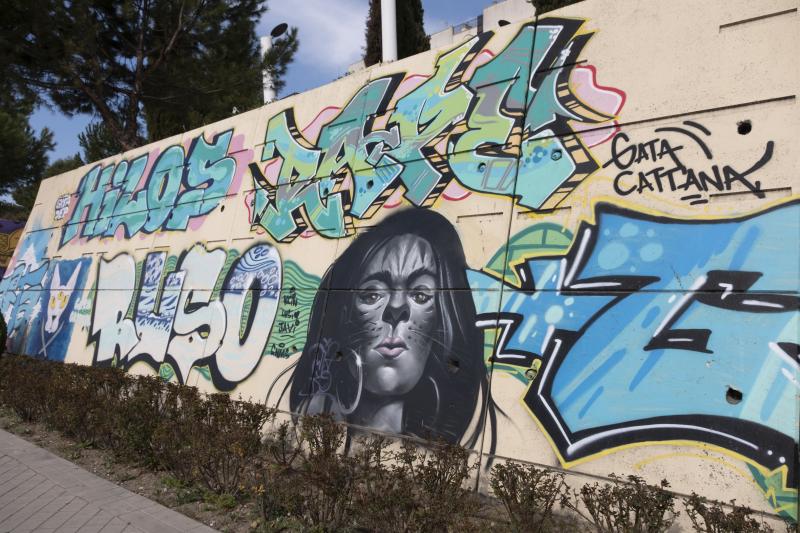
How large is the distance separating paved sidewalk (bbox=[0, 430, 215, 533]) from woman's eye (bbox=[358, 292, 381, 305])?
→ 2474 mm

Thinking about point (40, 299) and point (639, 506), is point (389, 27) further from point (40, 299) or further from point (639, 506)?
point (639, 506)

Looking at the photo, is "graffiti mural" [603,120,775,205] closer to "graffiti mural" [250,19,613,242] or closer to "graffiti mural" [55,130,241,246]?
"graffiti mural" [250,19,613,242]

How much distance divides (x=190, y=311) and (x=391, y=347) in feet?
12.5

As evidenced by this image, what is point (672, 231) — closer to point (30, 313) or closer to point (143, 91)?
point (30, 313)

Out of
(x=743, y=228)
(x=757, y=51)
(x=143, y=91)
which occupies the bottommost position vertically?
(x=743, y=228)

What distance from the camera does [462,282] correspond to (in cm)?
523

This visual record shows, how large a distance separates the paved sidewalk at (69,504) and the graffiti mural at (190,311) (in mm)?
2026

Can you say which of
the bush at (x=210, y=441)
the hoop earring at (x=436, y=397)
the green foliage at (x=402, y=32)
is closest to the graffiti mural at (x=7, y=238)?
the green foliage at (x=402, y=32)

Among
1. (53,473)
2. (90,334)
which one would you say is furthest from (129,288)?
(53,473)

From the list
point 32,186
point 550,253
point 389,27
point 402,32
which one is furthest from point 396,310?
point 32,186

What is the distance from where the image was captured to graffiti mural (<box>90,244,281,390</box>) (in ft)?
23.4

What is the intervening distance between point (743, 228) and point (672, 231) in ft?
1.42

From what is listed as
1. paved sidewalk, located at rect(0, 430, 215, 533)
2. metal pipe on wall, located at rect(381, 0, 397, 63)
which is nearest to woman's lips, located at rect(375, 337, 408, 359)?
paved sidewalk, located at rect(0, 430, 215, 533)

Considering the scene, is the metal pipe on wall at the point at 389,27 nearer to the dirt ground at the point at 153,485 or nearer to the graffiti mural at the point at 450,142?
the graffiti mural at the point at 450,142
